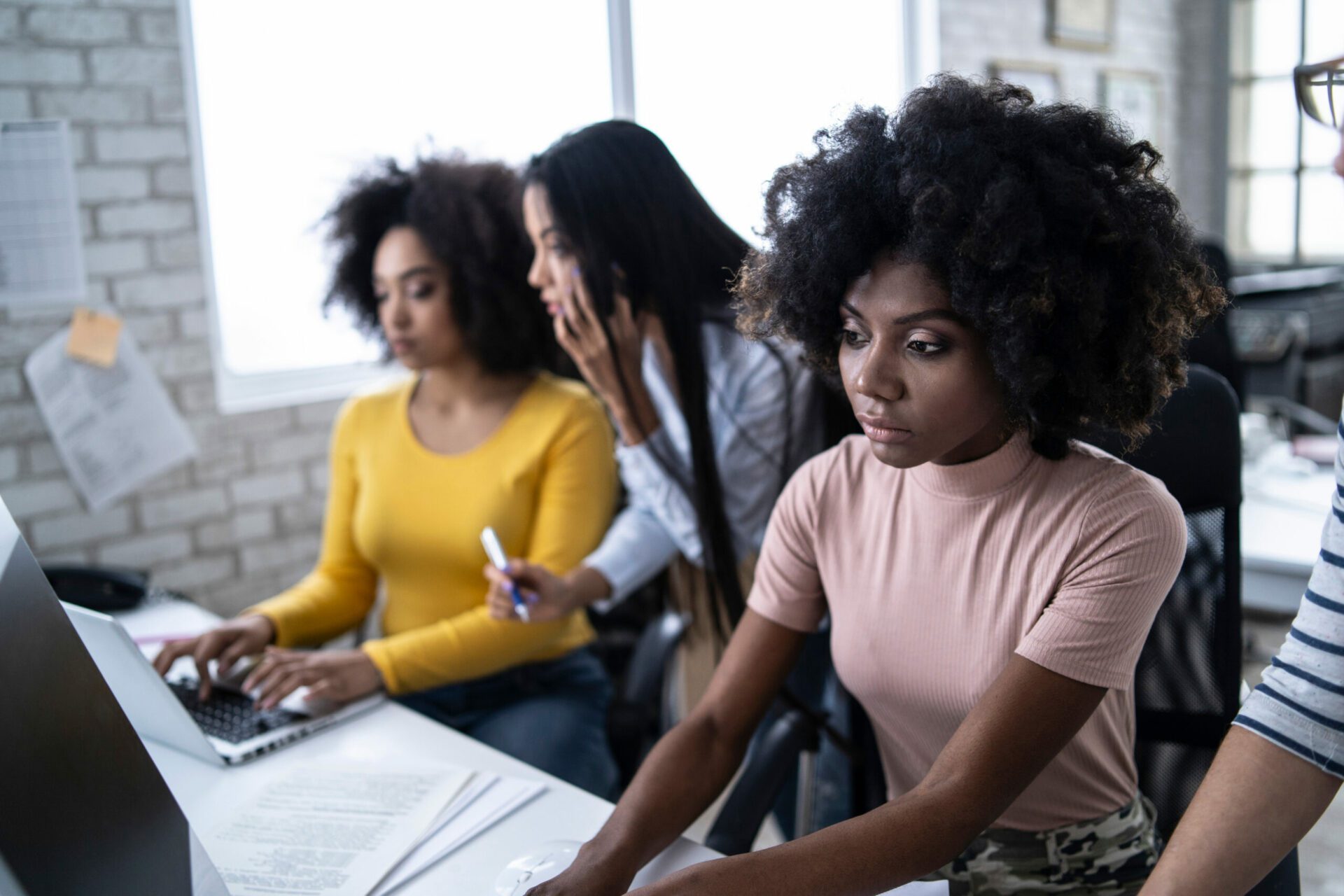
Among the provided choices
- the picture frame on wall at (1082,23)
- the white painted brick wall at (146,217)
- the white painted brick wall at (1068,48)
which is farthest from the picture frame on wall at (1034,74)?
the white painted brick wall at (146,217)

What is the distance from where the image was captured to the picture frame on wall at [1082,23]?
181 inches

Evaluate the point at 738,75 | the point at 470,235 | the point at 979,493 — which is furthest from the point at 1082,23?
the point at 979,493

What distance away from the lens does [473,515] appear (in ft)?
5.55

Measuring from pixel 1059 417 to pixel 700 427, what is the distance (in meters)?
0.69

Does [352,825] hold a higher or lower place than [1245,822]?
lower

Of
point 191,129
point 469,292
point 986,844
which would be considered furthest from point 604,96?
point 986,844

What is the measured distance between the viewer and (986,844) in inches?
41.0

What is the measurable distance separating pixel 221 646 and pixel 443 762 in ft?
1.59

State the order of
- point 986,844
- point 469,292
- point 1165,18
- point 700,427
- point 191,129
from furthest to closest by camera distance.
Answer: point 1165,18 < point 191,129 < point 469,292 < point 700,427 < point 986,844

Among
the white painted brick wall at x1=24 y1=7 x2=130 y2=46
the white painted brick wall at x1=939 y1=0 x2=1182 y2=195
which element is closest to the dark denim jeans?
the white painted brick wall at x1=24 y1=7 x2=130 y2=46

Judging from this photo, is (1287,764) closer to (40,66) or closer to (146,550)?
(146,550)

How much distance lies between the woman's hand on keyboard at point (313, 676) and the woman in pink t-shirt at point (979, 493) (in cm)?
53

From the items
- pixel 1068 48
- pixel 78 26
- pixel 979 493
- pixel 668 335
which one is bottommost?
pixel 979 493

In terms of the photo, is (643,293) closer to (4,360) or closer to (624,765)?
(624,765)
